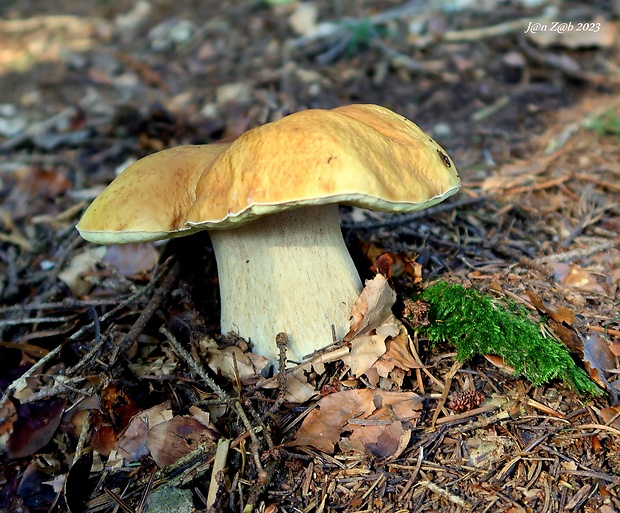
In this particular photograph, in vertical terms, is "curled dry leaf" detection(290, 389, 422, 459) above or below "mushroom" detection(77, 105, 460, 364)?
below

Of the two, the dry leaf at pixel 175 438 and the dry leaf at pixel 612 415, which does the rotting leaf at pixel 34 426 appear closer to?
the dry leaf at pixel 175 438

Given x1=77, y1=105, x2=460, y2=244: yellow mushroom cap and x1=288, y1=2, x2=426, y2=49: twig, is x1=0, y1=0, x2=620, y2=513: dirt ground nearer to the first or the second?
x1=288, y1=2, x2=426, y2=49: twig

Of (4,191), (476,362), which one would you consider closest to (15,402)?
(476,362)

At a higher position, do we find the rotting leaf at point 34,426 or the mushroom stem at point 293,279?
the mushroom stem at point 293,279

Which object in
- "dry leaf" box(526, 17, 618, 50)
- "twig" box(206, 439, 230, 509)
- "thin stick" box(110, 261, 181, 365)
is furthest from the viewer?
"dry leaf" box(526, 17, 618, 50)

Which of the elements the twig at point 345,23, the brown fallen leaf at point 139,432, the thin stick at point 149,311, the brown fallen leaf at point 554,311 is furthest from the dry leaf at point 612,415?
the twig at point 345,23

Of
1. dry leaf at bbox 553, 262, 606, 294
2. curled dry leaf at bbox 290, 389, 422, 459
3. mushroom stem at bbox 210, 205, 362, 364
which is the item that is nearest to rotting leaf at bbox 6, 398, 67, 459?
mushroom stem at bbox 210, 205, 362, 364

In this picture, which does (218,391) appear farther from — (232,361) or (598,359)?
(598,359)
